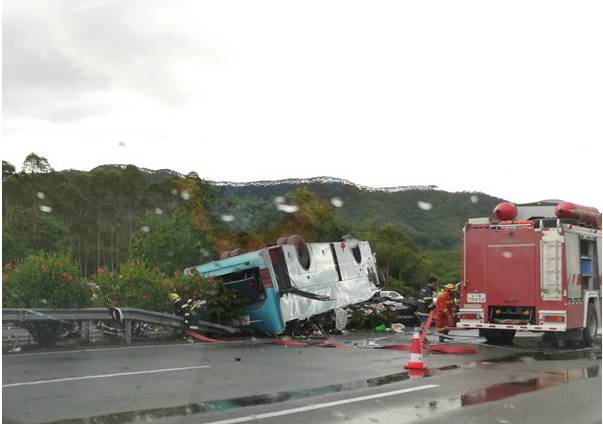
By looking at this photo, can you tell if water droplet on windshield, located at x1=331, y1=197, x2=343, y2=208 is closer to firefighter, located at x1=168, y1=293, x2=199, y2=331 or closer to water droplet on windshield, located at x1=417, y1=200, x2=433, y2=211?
water droplet on windshield, located at x1=417, y1=200, x2=433, y2=211

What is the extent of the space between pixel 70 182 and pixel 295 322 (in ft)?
28.2

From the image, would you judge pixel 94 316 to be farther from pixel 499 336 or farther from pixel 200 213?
pixel 499 336

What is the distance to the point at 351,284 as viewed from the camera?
49.1ft

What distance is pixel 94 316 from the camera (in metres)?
11.7

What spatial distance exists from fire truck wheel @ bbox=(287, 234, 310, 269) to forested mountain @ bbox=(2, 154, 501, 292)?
1.82 metres

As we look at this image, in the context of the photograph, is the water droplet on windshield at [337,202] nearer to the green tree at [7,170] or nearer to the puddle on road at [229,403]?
the puddle on road at [229,403]

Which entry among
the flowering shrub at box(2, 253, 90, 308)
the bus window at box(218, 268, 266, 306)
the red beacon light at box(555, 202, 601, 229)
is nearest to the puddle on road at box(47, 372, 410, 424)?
the red beacon light at box(555, 202, 601, 229)

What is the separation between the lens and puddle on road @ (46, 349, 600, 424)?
5984mm

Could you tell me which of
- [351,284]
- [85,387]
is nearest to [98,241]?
[85,387]

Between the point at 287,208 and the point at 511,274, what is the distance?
4.67 meters

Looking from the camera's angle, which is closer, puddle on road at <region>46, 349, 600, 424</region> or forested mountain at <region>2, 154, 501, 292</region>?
puddle on road at <region>46, 349, 600, 424</region>

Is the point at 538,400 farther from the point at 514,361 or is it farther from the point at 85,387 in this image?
the point at 85,387

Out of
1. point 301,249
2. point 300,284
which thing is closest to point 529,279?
point 301,249

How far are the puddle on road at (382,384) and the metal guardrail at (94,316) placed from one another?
4.51 m
